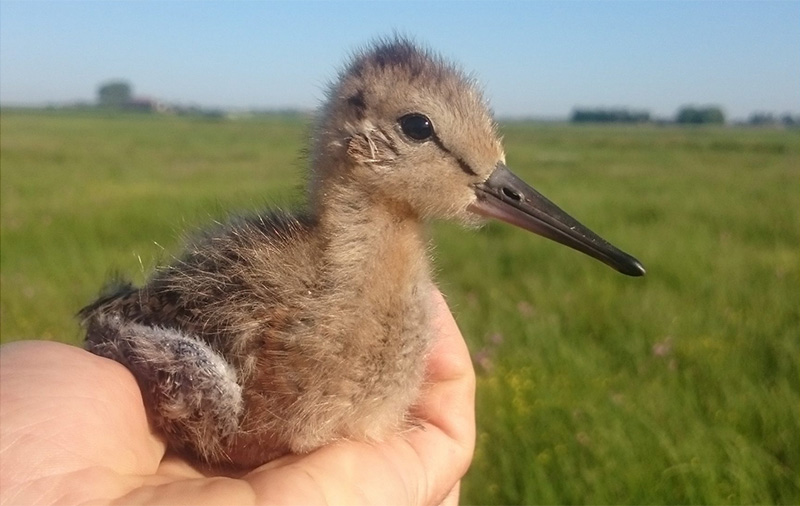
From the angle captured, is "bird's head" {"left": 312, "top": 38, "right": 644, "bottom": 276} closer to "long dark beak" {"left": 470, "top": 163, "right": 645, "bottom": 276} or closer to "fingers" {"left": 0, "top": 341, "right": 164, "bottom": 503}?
"long dark beak" {"left": 470, "top": 163, "right": 645, "bottom": 276}

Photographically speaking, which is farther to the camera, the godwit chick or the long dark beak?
the long dark beak

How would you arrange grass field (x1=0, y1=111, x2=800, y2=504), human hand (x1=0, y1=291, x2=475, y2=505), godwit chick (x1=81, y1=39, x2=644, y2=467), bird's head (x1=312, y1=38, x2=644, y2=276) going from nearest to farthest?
human hand (x1=0, y1=291, x2=475, y2=505) → godwit chick (x1=81, y1=39, x2=644, y2=467) → bird's head (x1=312, y1=38, x2=644, y2=276) → grass field (x1=0, y1=111, x2=800, y2=504)

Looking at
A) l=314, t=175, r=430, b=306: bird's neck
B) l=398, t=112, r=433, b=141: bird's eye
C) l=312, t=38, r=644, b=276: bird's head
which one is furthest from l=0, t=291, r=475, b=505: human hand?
l=398, t=112, r=433, b=141: bird's eye

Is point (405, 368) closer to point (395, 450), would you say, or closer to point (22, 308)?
point (395, 450)

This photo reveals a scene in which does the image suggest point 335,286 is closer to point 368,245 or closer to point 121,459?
point 368,245

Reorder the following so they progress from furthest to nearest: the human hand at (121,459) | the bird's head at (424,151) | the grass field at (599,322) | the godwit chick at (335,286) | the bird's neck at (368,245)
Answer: the grass field at (599,322) → the bird's head at (424,151) → the bird's neck at (368,245) → the godwit chick at (335,286) → the human hand at (121,459)

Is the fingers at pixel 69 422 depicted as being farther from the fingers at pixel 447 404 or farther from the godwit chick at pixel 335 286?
the fingers at pixel 447 404

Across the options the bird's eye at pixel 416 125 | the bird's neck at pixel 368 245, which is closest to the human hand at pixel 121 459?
the bird's neck at pixel 368 245

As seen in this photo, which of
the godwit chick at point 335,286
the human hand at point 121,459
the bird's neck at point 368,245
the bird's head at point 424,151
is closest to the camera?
the human hand at point 121,459
